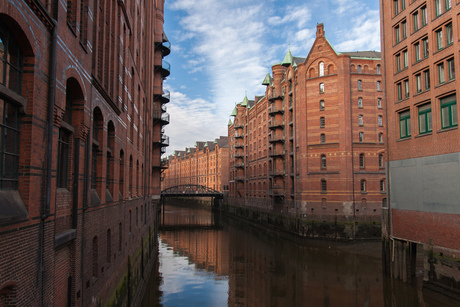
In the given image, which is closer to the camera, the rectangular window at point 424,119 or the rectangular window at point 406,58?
the rectangular window at point 424,119

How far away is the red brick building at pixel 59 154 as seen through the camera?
5.10 meters

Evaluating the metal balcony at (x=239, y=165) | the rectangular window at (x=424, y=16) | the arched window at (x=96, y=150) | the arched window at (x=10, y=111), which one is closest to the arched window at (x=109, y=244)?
the arched window at (x=96, y=150)

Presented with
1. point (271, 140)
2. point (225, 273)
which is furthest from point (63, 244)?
point (271, 140)

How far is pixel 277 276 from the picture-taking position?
72.3 ft

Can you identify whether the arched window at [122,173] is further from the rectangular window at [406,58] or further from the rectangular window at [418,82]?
the rectangular window at [406,58]

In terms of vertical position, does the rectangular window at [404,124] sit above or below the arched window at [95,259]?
above

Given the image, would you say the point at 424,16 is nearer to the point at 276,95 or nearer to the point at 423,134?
the point at 423,134

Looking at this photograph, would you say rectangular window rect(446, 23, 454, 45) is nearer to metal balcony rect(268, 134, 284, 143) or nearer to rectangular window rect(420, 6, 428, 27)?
rectangular window rect(420, 6, 428, 27)

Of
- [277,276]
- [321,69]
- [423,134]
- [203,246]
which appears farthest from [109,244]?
[321,69]

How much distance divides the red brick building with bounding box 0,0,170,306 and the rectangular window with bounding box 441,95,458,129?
14.6m

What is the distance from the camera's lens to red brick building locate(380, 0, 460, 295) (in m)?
15.5

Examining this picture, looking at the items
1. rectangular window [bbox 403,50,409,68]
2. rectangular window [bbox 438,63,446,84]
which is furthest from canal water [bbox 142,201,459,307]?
rectangular window [bbox 403,50,409,68]

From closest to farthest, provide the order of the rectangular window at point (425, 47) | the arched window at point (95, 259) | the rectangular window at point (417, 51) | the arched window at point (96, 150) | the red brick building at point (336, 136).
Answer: the arched window at point (95, 259) → the arched window at point (96, 150) → the rectangular window at point (425, 47) → the rectangular window at point (417, 51) → the red brick building at point (336, 136)

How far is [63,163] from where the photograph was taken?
25.4 ft
